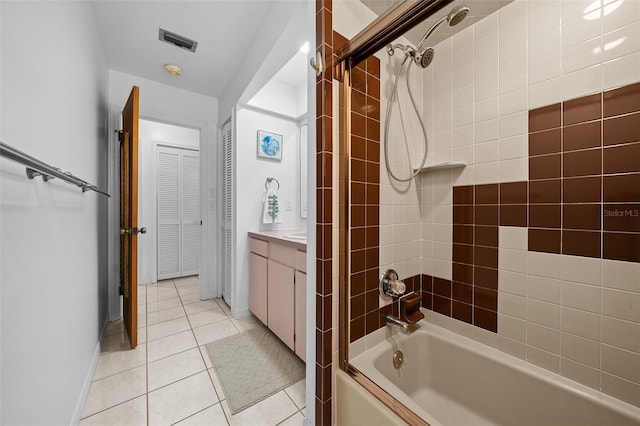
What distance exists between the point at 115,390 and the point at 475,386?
1930 mm

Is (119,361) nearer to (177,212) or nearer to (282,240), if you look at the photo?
(282,240)

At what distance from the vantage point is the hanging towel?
236 cm

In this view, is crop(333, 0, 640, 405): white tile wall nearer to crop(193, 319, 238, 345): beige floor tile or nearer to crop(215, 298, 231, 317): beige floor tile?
crop(193, 319, 238, 345): beige floor tile

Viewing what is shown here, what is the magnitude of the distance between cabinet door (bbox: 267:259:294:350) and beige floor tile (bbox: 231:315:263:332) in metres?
0.32

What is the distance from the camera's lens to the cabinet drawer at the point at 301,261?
1.48 metres

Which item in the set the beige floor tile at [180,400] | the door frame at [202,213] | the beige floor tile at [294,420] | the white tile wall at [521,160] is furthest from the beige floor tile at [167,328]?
the white tile wall at [521,160]

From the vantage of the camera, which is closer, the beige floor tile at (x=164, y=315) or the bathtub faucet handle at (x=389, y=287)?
the bathtub faucet handle at (x=389, y=287)

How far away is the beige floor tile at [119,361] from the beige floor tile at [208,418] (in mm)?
685

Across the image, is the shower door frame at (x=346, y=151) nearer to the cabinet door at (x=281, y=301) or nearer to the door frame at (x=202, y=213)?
the cabinet door at (x=281, y=301)

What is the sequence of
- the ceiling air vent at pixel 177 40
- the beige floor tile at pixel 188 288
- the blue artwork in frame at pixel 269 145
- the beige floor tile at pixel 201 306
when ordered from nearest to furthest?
1. the ceiling air vent at pixel 177 40
2. the blue artwork in frame at pixel 269 145
3. the beige floor tile at pixel 201 306
4. the beige floor tile at pixel 188 288

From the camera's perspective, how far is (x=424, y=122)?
4.81ft

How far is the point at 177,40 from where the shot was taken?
189 centimetres

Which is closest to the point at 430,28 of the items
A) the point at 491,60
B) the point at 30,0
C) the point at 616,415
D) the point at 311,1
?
the point at 491,60

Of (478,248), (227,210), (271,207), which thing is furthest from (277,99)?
(478,248)
